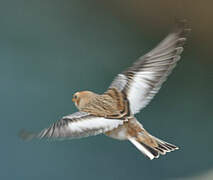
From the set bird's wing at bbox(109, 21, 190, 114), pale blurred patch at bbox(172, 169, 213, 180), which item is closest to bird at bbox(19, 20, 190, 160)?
bird's wing at bbox(109, 21, 190, 114)

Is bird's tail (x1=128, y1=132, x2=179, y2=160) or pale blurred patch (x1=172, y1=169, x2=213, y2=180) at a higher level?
bird's tail (x1=128, y1=132, x2=179, y2=160)

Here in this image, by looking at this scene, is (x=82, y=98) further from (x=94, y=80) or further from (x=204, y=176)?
(x=204, y=176)

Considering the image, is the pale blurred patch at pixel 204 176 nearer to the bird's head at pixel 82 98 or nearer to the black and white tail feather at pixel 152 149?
the black and white tail feather at pixel 152 149

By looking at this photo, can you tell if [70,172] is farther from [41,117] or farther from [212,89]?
[212,89]

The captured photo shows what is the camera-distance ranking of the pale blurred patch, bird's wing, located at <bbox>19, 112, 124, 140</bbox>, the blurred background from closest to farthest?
bird's wing, located at <bbox>19, 112, 124, 140</bbox>
the blurred background
the pale blurred patch

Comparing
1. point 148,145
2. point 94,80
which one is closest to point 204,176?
point 148,145

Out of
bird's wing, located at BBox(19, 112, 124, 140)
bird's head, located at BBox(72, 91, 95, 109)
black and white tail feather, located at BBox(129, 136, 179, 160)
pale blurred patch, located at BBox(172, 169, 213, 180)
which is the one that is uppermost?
bird's head, located at BBox(72, 91, 95, 109)

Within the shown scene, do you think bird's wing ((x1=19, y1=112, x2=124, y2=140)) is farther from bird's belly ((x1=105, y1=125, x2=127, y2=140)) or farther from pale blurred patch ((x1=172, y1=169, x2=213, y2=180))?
pale blurred patch ((x1=172, y1=169, x2=213, y2=180))

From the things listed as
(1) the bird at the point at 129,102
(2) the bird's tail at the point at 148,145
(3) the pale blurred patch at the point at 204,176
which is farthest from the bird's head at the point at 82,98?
(3) the pale blurred patch at the point at 204,176

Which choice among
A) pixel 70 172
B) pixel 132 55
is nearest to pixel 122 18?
pixel 132 55
